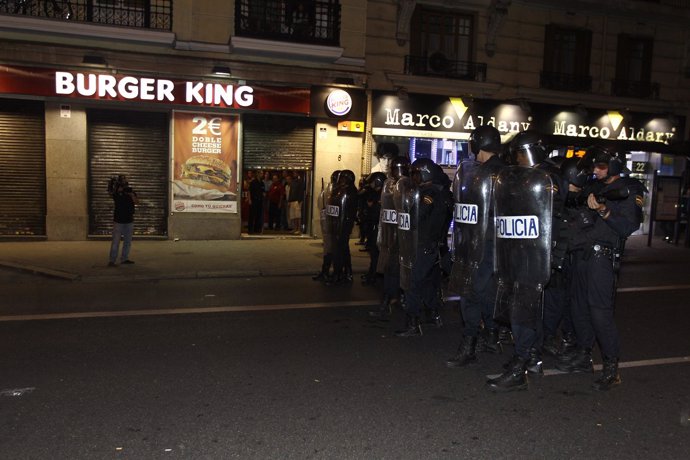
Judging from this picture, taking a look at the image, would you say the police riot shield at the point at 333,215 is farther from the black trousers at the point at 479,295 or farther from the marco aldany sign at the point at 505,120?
the marco aldany sign at the point at 505,120

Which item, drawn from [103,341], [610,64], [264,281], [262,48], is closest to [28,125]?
[262,48]

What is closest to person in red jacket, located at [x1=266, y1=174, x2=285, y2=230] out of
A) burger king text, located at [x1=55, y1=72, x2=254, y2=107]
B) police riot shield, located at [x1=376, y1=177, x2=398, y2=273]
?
burger king text, located at [x1=55, y1=72, x2=254, y2=107]

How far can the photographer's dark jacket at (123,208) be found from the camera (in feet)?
39.4

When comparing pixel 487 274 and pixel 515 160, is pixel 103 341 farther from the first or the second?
pixel 515 160

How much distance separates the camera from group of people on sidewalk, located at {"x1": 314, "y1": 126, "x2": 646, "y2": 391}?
17.6 feet

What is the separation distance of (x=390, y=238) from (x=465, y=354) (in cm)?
198

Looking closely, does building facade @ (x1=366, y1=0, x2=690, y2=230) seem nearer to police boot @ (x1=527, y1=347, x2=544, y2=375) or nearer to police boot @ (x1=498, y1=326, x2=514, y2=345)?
police boot @ (x1=498, y1=326, x2=514, y2=345)

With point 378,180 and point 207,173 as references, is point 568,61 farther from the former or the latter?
point 378,180

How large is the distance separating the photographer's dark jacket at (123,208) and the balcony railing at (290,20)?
5566mm

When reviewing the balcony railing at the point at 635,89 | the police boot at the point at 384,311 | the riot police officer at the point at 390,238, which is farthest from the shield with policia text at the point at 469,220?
the balcony railing at the point at 635,89

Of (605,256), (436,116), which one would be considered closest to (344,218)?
(605,256)

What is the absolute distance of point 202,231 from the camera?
1603cm

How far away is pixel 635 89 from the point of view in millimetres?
20094

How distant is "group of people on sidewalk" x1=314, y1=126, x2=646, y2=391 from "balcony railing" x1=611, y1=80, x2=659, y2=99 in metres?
14.9
